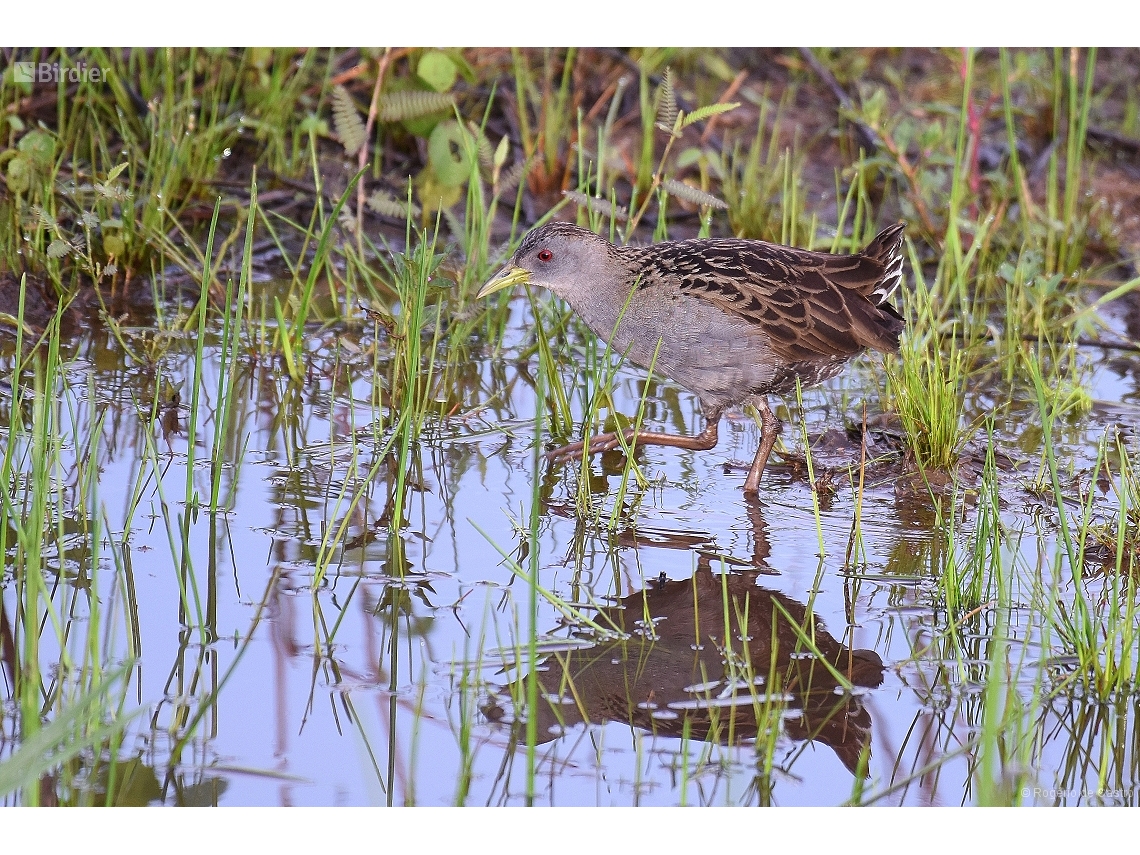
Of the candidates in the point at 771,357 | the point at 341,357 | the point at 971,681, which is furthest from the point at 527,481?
the point at 971,681

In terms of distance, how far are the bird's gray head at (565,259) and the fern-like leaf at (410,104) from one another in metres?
1.69

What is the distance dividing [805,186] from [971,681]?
4.22 m

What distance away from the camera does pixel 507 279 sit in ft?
16.2

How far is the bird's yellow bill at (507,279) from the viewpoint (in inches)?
193

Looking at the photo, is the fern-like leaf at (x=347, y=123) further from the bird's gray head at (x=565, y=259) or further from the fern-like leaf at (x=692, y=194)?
the fern-like leaf at (x=692, y=194)

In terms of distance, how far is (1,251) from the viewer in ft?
17.7

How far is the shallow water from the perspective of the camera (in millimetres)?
2764

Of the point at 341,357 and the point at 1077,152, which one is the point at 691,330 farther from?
the point at 1077,152

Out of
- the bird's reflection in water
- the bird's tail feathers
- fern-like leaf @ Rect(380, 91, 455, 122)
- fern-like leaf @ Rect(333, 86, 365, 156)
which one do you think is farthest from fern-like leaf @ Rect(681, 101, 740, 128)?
the bird's reflection in water

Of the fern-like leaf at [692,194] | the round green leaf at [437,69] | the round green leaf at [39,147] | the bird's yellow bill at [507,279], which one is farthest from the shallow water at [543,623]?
the round green leaf at [437,69]

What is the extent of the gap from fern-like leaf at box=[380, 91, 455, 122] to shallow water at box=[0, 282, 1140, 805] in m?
1.81

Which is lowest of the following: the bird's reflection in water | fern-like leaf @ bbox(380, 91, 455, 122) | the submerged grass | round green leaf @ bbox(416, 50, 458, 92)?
the bird's reflection in water

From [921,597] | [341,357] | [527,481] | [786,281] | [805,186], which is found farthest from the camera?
[805,186]

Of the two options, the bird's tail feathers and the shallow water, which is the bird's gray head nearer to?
the shallow water
